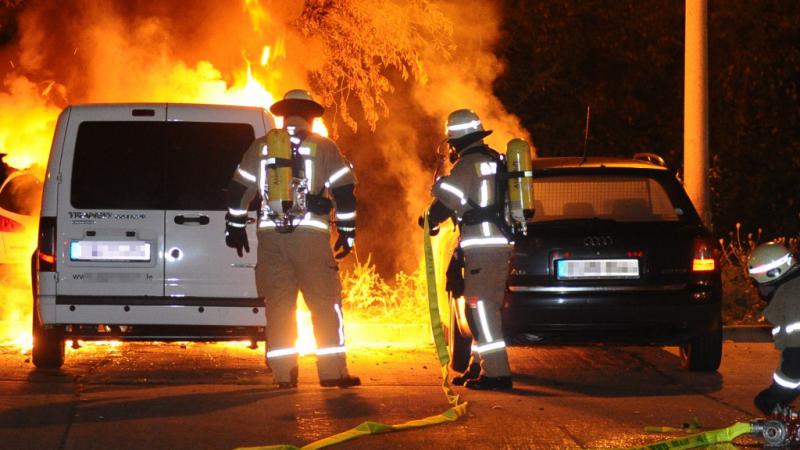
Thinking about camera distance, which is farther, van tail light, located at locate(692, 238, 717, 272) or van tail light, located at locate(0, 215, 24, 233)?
van tail light, located at locate(0, 215, 24, 233)

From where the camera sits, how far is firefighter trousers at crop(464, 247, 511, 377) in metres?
9.30

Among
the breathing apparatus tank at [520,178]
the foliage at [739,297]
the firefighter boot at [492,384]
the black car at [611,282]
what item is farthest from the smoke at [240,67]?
the firefighter boot at [492,384]

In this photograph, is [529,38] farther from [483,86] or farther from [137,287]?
[137,287]

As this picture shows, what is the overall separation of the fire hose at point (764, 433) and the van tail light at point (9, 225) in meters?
9.17

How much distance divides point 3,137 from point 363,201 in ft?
15.9

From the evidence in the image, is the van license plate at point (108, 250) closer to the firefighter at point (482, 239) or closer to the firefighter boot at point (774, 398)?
the firefighter at point (482, 239)

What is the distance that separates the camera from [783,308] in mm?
7430

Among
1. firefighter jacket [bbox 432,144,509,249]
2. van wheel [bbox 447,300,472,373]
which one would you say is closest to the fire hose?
firefighter jacket [bbox 432,144,509,249]

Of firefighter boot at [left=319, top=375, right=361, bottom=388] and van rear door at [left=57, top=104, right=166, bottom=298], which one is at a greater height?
van rear door at [left=57, top=104, right=166, bottom=298]

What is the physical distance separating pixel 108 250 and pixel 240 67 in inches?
230

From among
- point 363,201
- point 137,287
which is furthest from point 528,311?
point 363,201

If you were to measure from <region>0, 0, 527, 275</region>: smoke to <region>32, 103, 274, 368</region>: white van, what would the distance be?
200 inches

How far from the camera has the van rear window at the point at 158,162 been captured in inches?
384

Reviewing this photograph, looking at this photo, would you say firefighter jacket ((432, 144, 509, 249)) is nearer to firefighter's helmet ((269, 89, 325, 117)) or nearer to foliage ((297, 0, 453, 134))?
firefighter's helmet ((269, 89, 325, 117))
